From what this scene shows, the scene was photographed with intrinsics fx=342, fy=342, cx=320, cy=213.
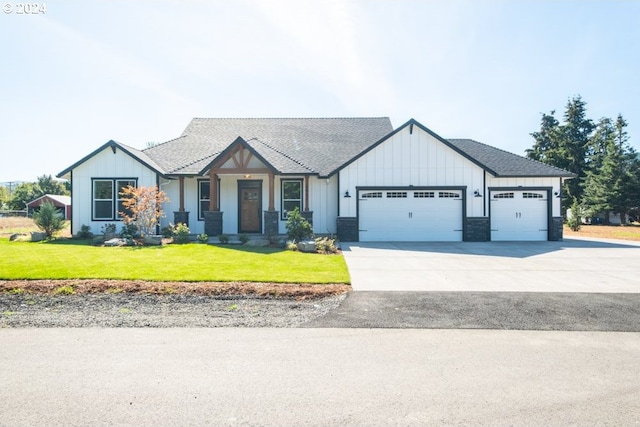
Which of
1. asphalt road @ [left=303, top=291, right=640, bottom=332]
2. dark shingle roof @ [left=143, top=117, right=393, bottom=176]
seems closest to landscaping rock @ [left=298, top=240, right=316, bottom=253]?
dark shingle roof @ [left=143, top=117, right=393, bottom=176]

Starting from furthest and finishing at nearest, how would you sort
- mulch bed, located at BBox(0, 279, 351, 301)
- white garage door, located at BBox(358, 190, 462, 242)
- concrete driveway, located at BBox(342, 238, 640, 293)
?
white garage door, located at BBox(358, 190, 462, 242)
concrete driveway, located at BBox(342, 238, 640, 293)
mulch bed, located at BBox(0, 279, 351, 301)

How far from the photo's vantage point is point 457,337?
489 cm

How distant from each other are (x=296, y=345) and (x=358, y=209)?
40.3 feet

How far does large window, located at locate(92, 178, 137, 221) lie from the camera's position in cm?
1656

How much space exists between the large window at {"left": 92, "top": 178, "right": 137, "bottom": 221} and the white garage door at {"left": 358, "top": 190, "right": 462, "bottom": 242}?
1149cm

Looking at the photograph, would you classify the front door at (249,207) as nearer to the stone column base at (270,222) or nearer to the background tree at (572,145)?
the stone column base at (270,222)

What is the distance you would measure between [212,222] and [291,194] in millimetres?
4143

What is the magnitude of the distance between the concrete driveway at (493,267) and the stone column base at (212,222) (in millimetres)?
5933

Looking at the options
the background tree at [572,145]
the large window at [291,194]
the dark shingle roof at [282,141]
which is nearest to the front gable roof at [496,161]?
the large window at [291,194]

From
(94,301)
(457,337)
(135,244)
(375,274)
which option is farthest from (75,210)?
(457,337)

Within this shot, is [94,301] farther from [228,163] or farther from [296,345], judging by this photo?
[228,163]

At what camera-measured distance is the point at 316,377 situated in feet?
12.2

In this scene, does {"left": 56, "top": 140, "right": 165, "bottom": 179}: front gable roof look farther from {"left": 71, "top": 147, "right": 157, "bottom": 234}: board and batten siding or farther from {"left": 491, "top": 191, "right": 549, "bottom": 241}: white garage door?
{"left": 491, "top": 191, "right": 549, "bottom": 241}: white garage door

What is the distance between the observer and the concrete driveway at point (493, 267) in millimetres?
7727
